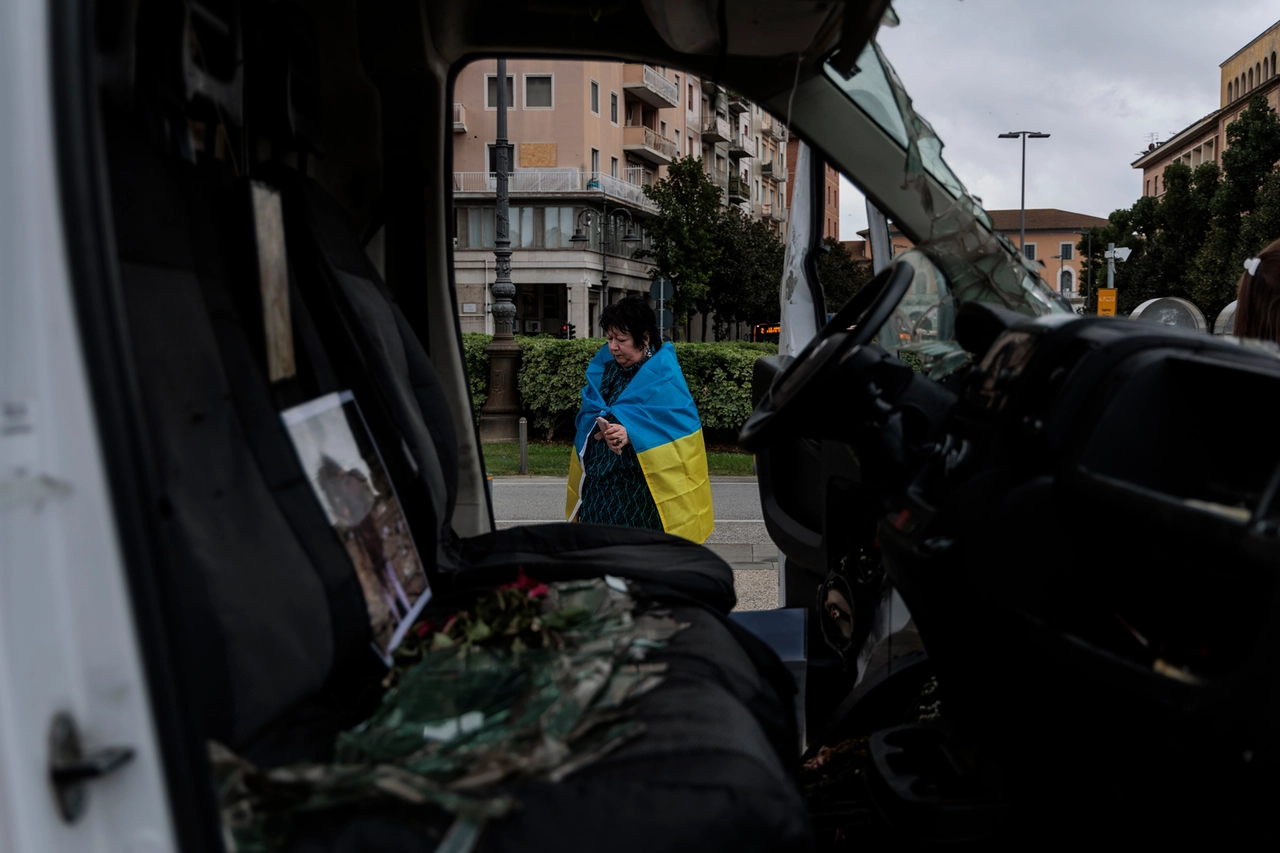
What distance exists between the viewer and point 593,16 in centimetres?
281

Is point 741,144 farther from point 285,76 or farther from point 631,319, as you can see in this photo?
point 285,76

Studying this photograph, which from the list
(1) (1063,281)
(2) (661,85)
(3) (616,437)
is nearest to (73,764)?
(1) (1063,281)

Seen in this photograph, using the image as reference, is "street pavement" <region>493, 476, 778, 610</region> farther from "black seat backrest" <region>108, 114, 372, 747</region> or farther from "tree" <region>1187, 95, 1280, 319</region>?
"tree" <region>1187, 95, 1280, 319</region>

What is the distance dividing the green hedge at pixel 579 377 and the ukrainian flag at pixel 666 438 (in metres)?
9.27

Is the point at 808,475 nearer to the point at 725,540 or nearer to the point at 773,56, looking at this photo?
the point at 773,56

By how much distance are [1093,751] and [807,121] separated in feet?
4.60

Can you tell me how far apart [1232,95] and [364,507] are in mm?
66412

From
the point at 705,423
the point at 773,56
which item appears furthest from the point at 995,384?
the point at 705,423

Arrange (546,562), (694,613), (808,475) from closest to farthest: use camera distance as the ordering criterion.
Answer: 1. (694,613)
2. (546,562)
3. (808,475)

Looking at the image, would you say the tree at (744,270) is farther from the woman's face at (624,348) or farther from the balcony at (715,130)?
the woman's face at (624,348)

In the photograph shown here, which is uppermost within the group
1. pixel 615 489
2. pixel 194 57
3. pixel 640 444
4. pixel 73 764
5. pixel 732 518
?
pixel 194 57

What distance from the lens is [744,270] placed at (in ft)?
137

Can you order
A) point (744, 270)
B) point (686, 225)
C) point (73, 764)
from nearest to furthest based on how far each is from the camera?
point (73, 764) → point (686, 225) → point (744, 270)

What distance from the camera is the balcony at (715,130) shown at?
57375 mm
